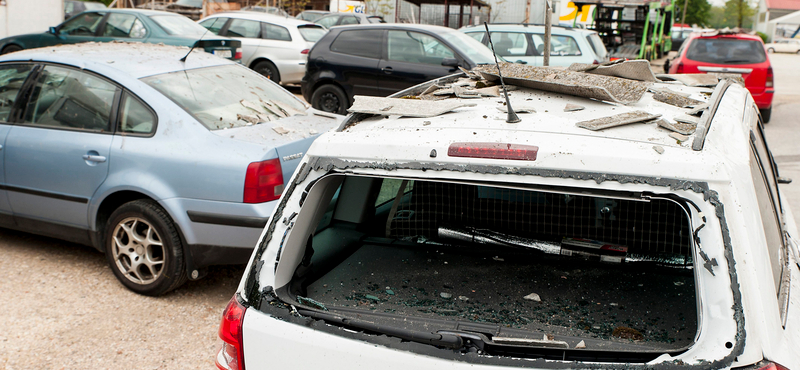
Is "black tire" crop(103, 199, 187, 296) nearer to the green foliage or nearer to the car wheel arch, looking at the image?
the car wheel arch

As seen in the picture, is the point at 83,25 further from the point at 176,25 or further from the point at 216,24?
the point at 216,24

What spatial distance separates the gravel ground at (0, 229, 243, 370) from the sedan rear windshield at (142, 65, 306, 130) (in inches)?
45.7

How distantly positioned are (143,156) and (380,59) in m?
6.24

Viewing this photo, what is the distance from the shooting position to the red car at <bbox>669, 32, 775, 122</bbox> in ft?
38.4

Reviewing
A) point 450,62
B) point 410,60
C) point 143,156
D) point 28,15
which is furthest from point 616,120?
point 28,15

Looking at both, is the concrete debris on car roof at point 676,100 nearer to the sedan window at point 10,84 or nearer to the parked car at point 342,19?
the sedan window at point 10,84

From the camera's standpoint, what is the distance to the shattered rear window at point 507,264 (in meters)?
2.01

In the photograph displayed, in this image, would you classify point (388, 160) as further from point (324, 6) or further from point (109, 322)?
point (324, 6)

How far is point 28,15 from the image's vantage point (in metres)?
14.7

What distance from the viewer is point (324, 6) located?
37.5 metres

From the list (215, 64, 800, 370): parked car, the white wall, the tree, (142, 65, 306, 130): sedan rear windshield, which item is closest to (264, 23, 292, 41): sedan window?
the white wall

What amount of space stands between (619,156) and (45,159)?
3986 millimetres

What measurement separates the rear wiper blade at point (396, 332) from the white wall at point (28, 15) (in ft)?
51.2

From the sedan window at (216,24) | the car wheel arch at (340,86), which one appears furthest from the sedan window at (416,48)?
the sedan window at (216,24)
